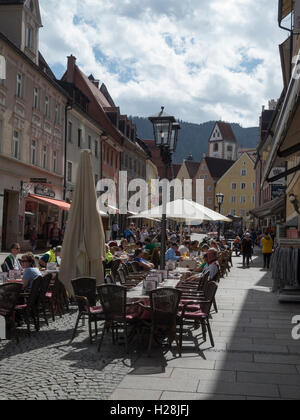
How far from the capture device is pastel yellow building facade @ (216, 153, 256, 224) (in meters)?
91.8

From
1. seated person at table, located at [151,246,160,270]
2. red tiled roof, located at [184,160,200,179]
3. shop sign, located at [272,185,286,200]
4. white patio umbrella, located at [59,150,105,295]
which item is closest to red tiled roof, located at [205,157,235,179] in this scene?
red tiled roof, located at [184,160,200,179]

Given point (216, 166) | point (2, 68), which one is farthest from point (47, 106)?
point (216, 166)

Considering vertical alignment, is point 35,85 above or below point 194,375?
above

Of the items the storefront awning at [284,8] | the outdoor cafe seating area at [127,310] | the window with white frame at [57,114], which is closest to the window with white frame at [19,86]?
the window with white frame at [57,114]

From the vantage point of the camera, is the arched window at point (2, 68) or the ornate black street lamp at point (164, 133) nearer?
the ornate black street lamp at point (164, 133)

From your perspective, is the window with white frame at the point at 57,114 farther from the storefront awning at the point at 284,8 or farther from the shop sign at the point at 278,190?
the storefront awning at the point at 284,8

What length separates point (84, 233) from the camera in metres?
10.6

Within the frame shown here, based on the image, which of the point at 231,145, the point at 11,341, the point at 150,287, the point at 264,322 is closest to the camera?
the point at 11,341

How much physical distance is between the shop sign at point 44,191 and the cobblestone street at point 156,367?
1925 cm

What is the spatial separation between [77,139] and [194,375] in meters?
31.4

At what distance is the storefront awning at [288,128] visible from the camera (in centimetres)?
689
